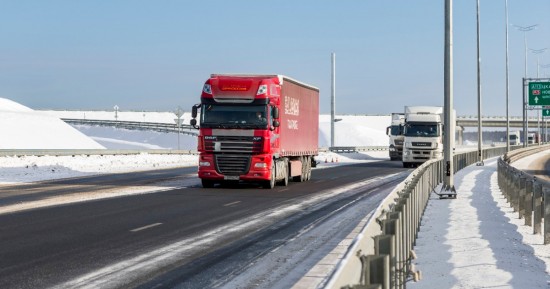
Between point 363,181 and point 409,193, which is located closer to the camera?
point 409,193

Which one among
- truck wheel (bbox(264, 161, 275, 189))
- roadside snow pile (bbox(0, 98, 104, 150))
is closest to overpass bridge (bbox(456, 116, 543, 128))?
roadside snow pile (bbox(0, 98, 104, 150))

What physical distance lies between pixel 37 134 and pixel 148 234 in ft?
250

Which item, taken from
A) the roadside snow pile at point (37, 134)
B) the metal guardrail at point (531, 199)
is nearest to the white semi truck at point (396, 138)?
the roadside snow pile at point (37, 134)

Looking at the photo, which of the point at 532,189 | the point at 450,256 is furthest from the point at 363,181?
the point at 450,256

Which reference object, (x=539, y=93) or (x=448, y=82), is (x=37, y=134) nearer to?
(x=539, y=93)

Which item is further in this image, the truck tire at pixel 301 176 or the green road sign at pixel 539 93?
the green road sign at pixel 539 93

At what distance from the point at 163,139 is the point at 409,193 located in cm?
13412

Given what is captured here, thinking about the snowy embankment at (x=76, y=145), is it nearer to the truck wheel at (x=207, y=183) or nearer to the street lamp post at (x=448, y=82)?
the truck wheel at (x=207, y=183)

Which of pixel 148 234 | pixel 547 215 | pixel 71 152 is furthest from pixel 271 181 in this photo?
pixel 71 152

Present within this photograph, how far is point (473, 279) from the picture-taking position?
10352 mm

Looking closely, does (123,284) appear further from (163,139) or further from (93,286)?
(163,139)

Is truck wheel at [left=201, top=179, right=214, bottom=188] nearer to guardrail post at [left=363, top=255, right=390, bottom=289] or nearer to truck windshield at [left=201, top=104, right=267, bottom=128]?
truck windshield at [left=201, top=104, right=267, bottom=128]

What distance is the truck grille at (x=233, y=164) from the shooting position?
91.2 feet

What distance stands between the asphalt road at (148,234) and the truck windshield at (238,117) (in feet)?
6.94
